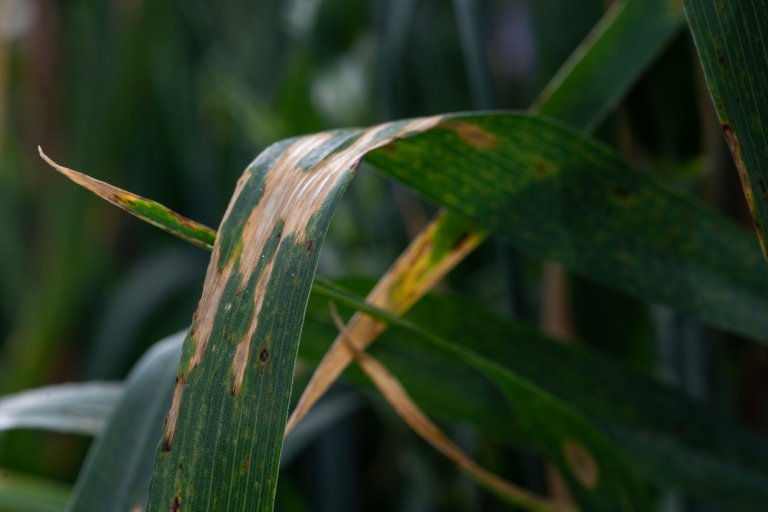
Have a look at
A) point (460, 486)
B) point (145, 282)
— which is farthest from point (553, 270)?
point (145, 282)

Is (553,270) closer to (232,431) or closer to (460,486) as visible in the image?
(460,486)

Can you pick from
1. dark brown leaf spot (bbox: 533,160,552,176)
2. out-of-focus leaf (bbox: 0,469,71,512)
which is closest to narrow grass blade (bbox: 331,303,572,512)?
dark brown leaf spot (bbox: 533,160,552,176)

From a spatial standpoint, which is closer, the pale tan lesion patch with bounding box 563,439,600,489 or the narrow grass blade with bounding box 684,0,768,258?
the narrow grass blade with bounding box 684,0,768,258

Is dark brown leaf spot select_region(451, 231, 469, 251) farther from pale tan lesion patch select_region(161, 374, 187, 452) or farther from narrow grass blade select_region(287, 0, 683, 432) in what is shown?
pale tan lesion patch select_region(161, 374, 187, 452)

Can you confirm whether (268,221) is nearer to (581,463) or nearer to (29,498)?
(581,463)

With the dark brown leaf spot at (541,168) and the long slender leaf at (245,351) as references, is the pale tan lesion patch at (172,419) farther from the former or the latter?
the dark brown leaf spot at (541,168)
